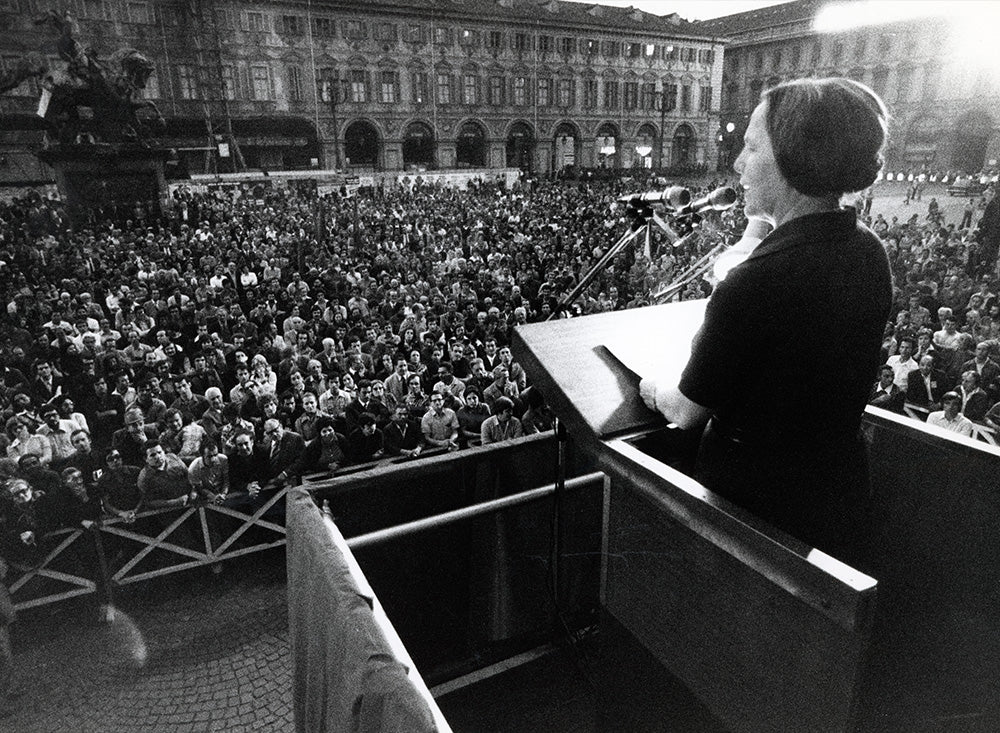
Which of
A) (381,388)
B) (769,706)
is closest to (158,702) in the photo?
(381,388)

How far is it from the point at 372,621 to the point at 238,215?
79.7 ft

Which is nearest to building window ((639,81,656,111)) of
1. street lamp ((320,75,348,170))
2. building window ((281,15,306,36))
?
street lamp ((320,75,348,170))

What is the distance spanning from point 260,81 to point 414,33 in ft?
36.1

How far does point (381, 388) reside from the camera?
901 centimetres

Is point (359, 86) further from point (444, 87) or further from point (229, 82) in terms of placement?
point (229, 82)

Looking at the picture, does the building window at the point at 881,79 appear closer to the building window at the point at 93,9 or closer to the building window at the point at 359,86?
the building window at the point at 359,86

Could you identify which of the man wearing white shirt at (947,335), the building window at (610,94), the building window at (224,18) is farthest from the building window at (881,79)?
the man wearing white shirt at (947,335)

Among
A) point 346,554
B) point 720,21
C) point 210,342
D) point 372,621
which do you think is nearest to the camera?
point 372,621

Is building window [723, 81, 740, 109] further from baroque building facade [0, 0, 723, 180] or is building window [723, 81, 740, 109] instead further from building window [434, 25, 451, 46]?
building window [434, 25, 451, 46]

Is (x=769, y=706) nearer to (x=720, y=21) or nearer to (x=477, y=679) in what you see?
(x=477, y=679)

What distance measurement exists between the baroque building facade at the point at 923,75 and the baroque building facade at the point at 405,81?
8985 millimetres

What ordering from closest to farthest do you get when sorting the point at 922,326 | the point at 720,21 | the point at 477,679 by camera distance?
1. the point at 477,679
2. the point at 922,326
3. the point at 720,21

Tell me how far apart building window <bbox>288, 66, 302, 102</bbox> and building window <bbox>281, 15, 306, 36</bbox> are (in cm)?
202

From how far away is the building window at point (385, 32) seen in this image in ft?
141
